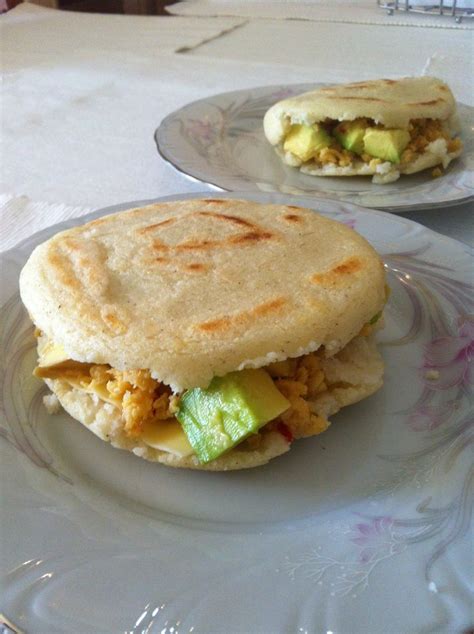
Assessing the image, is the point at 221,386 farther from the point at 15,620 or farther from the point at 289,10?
the point at 289,10

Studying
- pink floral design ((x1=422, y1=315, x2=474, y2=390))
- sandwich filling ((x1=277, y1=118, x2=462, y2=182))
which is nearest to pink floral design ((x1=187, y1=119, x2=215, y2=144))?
sandwich filling ((x1=277, y1=118, x2=462, y2=182))

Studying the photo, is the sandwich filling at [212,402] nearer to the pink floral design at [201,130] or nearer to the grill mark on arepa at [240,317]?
the grill mark on arepa at [240,317]

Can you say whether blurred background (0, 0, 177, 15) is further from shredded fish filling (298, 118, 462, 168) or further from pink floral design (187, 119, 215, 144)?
shredded fish filling (298, 118, 462, 168)

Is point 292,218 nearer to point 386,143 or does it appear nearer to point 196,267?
point 196,267

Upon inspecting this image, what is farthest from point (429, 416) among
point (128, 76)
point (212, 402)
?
point (128, 76)

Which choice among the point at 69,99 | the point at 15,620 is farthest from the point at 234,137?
the point at 15,620
